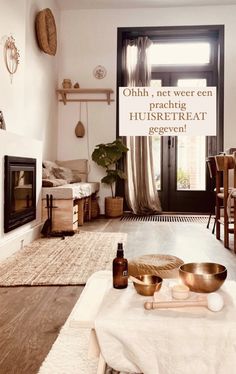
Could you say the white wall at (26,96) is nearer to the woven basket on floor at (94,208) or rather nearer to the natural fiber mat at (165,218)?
the woven basket on floor at (94,208)

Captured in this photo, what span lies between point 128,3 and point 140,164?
8.79 ft

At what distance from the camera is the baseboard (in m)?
3.07

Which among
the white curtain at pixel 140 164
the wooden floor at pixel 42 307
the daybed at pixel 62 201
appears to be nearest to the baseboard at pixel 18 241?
the daybed at pixel 62 201

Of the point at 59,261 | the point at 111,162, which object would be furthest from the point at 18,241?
the point at 111,162

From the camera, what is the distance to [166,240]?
3961 millimetres

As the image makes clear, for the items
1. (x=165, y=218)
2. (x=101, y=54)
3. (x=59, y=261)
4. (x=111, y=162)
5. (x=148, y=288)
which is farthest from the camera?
(x=101, y=54)

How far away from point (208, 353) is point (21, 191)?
2.89 m

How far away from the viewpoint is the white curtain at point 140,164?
6.17 metres

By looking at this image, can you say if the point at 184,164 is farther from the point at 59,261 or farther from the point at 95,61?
the point at 59,261

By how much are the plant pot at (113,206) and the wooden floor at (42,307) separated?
71.9 inches

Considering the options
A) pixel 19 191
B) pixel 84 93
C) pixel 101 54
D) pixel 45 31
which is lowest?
pixel 19 191

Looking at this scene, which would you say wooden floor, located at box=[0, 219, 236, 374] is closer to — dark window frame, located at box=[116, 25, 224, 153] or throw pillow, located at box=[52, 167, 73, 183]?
throw pillow, located at box=[52, 167, 73, 183]

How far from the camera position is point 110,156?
5.84m

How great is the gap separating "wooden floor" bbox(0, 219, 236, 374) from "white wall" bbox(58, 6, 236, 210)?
2753mm
